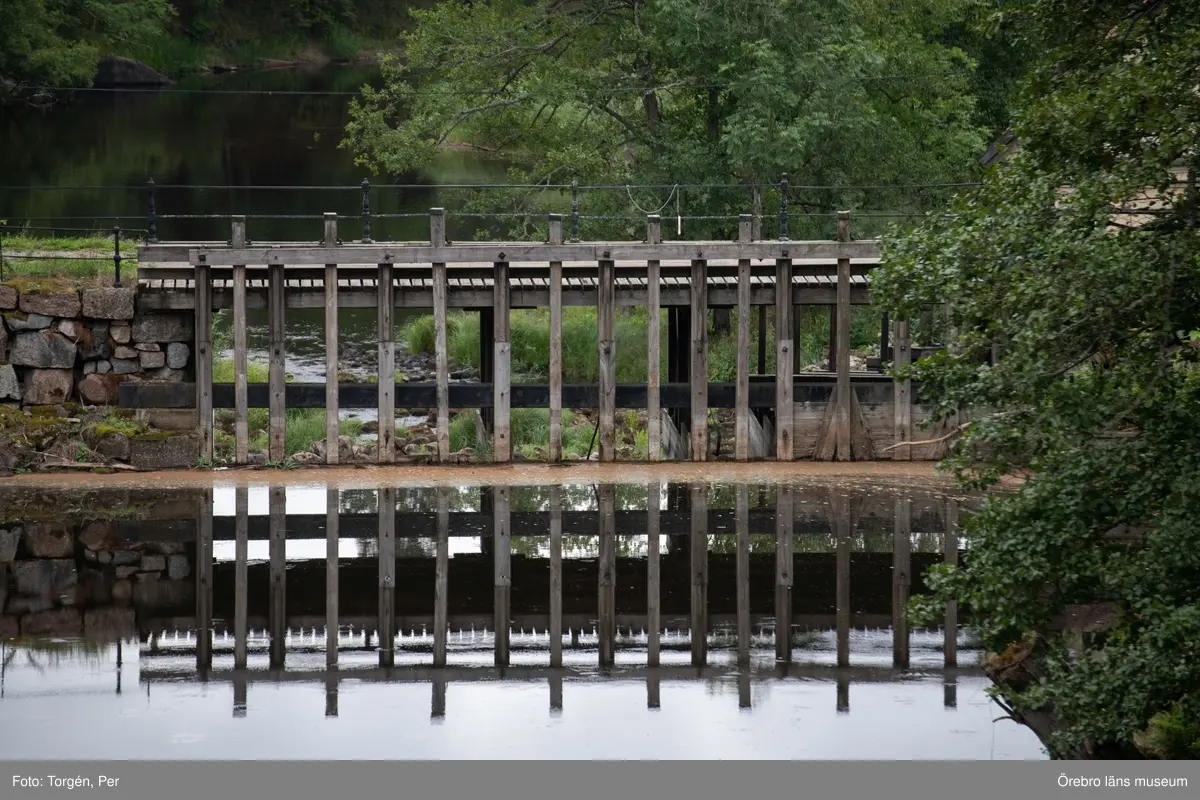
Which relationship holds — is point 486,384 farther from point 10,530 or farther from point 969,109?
point 969,109

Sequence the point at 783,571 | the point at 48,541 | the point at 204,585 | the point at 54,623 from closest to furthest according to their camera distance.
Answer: the point at 54,623 → the point at 204,585 → the point at 783,571 → the point at 48,541

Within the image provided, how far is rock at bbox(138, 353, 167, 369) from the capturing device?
22594 mm

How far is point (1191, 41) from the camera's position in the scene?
37.4ft

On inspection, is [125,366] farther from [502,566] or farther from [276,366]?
[502,566]

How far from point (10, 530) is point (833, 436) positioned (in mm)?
9371

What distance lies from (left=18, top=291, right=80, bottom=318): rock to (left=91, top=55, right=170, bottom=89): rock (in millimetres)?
45229

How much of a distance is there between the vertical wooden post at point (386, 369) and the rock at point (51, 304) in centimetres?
351

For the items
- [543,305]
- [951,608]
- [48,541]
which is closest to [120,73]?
[543,305]

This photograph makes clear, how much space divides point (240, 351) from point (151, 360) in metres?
1.28

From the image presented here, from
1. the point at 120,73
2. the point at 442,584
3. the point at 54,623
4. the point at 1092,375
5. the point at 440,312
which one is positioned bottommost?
the point at 54,623

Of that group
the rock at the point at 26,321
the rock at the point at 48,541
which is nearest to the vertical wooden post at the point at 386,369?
the rock at the point at 26,321

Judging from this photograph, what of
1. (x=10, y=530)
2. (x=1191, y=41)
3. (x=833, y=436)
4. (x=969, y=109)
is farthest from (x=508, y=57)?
(x=1191, y=41)

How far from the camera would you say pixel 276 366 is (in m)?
22.0

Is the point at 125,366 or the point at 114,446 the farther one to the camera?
the point at 125,366
